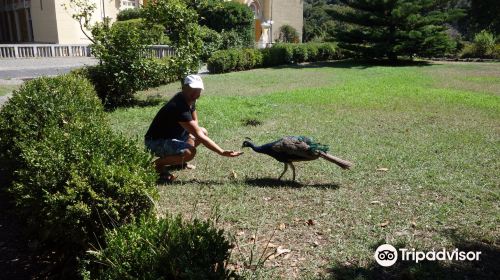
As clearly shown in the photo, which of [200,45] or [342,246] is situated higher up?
[200,45]

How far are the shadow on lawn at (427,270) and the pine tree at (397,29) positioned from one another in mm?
23652

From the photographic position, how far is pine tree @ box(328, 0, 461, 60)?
25266 mm

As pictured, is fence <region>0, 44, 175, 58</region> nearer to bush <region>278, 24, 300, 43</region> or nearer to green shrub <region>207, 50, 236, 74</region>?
green shrub <region>207, 50, 236, 74</region>

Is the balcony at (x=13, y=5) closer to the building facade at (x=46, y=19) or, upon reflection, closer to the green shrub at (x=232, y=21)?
the building facade at (x=46, y=19)

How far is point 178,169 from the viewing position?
18.9 ft

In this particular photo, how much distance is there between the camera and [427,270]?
3.31 meters

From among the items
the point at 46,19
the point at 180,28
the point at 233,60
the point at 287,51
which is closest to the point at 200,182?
the point at 180,28

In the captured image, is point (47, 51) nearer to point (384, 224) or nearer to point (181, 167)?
point (181, 167)

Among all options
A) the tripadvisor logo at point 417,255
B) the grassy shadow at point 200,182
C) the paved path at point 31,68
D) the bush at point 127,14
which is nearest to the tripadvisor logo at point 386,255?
the tripadvisor logo at point 417,255

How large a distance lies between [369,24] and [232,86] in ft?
51.0

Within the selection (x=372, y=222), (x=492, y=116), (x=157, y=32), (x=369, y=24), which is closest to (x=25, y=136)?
(x=372, y=222)

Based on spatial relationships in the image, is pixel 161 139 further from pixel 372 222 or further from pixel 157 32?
pixel 157 32

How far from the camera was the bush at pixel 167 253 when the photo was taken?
2320 millimetres

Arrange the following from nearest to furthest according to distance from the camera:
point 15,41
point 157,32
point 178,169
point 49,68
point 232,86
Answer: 1. point 178,169
2. point 157,32
3. point 232,86
4. point 49,68
5. point 15,41
